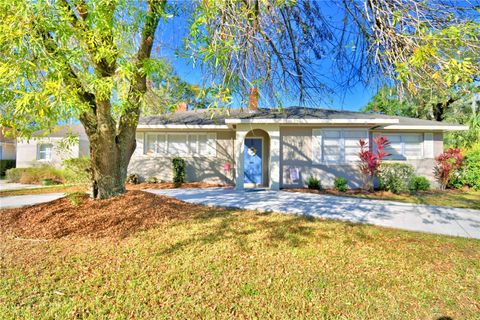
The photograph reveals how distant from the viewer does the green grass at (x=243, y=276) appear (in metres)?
2.83

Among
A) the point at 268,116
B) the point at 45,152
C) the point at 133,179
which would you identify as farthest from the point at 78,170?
the point at 45,152

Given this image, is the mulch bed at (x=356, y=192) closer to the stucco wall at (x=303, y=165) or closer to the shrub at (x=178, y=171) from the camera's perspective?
the stucco wall at (x=303, y=165)

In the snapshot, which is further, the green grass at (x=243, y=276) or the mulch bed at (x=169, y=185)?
the mulch bed at (x=169, y=185)

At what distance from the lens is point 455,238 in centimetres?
520

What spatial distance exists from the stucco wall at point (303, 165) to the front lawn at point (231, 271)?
6665mm

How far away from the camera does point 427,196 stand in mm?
10797

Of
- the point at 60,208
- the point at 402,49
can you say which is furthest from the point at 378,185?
the point at 60,208

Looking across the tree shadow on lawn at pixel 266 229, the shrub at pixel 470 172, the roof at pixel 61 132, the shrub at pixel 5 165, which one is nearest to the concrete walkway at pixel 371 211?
the tree shadow on lawn at pixel 266 229

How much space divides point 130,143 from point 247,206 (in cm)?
414

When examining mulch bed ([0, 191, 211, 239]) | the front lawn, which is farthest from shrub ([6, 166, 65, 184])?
the front lawn

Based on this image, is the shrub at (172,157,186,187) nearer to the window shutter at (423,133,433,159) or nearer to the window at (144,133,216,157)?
the window at (144,133,216,157)

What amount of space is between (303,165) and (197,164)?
5837mm

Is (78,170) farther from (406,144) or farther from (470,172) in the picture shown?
(470,172)

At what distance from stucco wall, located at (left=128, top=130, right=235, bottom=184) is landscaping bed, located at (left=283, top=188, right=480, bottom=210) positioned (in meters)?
4.14
